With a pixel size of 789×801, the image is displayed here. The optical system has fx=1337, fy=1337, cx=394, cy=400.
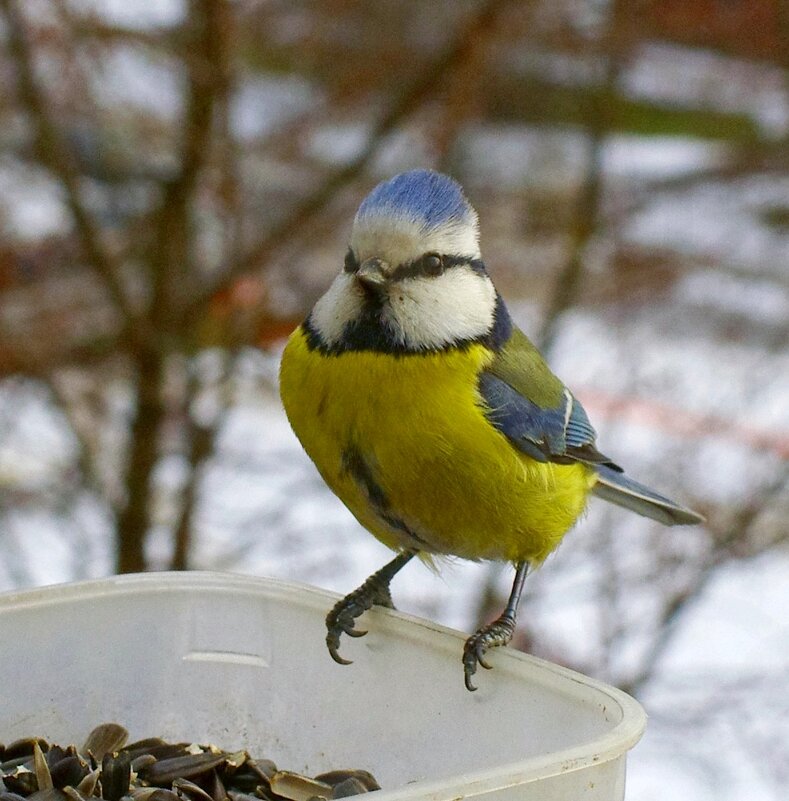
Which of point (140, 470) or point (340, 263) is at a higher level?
point (340, 263)

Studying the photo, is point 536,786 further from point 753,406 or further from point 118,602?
point 753,406

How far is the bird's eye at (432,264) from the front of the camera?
75.2 inches

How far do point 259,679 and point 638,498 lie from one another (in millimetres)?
1001

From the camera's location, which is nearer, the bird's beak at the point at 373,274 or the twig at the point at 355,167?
the bird's beak at the point at 373,274

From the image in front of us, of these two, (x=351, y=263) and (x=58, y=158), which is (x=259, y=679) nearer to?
(x=351, y=263)

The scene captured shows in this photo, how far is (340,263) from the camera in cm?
341

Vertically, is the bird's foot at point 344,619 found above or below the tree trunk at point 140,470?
above

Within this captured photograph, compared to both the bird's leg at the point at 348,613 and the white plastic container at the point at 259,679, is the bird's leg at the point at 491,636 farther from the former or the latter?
the bird's leg at the point at 348,613

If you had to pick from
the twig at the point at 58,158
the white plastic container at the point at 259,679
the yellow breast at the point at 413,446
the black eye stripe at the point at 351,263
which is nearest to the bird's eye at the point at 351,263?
the black eye stripe at the point at 351,263

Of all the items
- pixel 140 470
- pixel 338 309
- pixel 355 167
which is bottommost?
pixel 140 470

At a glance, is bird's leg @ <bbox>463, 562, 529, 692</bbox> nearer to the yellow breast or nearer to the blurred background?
the yellow breast

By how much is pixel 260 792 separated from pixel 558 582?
218 centimetres

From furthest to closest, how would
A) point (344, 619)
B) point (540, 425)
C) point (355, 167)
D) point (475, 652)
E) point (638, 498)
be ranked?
point (355, 167), point (638, 498), point (540, 425), point (344, 619), point (475, 652)

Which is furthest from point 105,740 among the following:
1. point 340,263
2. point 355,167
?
point 340,263
